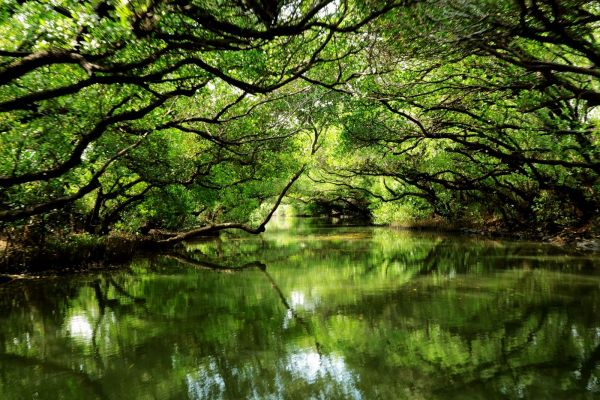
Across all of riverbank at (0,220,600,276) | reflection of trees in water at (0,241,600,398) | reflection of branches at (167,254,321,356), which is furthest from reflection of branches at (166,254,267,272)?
reflection of trees in water at (0,241,600,398)

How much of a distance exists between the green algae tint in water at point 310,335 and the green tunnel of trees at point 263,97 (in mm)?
2682

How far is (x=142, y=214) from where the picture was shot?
17.5m

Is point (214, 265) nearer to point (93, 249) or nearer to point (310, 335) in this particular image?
point (93, 249)

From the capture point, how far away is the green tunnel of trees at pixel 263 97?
5.61m

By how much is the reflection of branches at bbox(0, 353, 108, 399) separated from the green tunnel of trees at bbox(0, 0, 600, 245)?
114 inches

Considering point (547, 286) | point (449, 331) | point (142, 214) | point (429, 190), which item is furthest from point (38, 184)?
point (429, 190)

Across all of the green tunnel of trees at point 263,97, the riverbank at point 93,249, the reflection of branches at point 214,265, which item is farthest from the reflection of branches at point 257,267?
the green tunnel of trees at point 263,97

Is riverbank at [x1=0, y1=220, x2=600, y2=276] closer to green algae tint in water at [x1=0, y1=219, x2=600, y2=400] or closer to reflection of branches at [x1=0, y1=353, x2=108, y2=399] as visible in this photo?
green algae tint in water at [x1=0, y1=219, x2=600, y2=400]

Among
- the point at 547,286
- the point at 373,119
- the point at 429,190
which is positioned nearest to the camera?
the point at 547,286

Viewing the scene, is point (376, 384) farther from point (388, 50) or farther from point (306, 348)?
point (388, 50)

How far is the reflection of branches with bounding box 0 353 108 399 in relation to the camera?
15.2 feet

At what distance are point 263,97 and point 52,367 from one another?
1075 centimetres

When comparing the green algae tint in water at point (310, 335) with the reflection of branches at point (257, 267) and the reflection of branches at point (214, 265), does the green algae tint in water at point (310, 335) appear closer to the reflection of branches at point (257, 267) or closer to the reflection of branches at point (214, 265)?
the reflection of branches at point (257, 267)

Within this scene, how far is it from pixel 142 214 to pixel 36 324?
10448 millimetres
